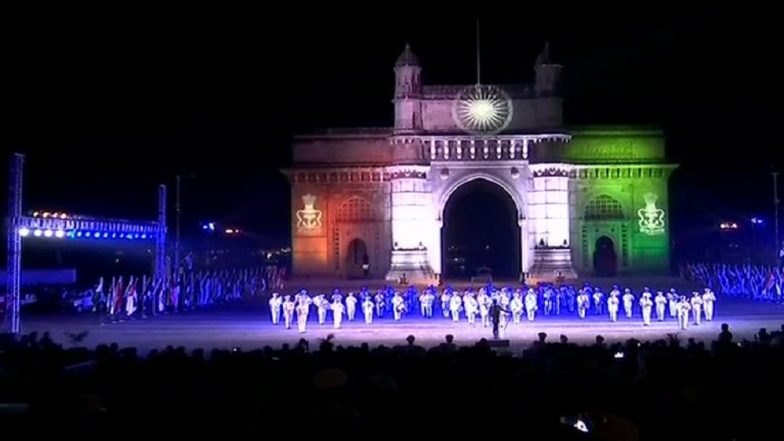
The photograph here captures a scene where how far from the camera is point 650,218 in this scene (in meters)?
52.0

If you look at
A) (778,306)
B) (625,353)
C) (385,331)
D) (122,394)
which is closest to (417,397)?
(122,394)

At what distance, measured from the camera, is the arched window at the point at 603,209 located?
171ft

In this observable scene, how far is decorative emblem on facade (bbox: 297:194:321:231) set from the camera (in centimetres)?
5212

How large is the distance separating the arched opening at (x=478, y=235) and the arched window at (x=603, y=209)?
22.3 ft

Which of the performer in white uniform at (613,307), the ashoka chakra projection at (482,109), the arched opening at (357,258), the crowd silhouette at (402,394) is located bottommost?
the crowd silhouette at (402,394)

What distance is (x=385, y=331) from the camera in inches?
1252

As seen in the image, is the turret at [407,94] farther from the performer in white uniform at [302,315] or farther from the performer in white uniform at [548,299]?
the performer in white uniform at [302,315]

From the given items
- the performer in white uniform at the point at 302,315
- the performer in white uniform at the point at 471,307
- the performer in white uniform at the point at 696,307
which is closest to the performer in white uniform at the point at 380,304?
the performer in white uniform at the point at 471,307

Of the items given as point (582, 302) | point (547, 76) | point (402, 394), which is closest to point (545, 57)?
point (547, 76)

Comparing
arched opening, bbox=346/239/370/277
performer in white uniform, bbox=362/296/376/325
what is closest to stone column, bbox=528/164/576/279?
arched opening, bbox=346/239/370/277

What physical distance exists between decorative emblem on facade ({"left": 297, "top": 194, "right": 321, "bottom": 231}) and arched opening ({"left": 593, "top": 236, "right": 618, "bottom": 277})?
16.0m

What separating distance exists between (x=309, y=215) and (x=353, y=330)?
67.5 feet

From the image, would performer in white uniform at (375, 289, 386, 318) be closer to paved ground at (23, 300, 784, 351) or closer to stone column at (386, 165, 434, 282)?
paved ground at (23, 300, 784, 351)

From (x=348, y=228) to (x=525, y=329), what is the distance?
875 inches
